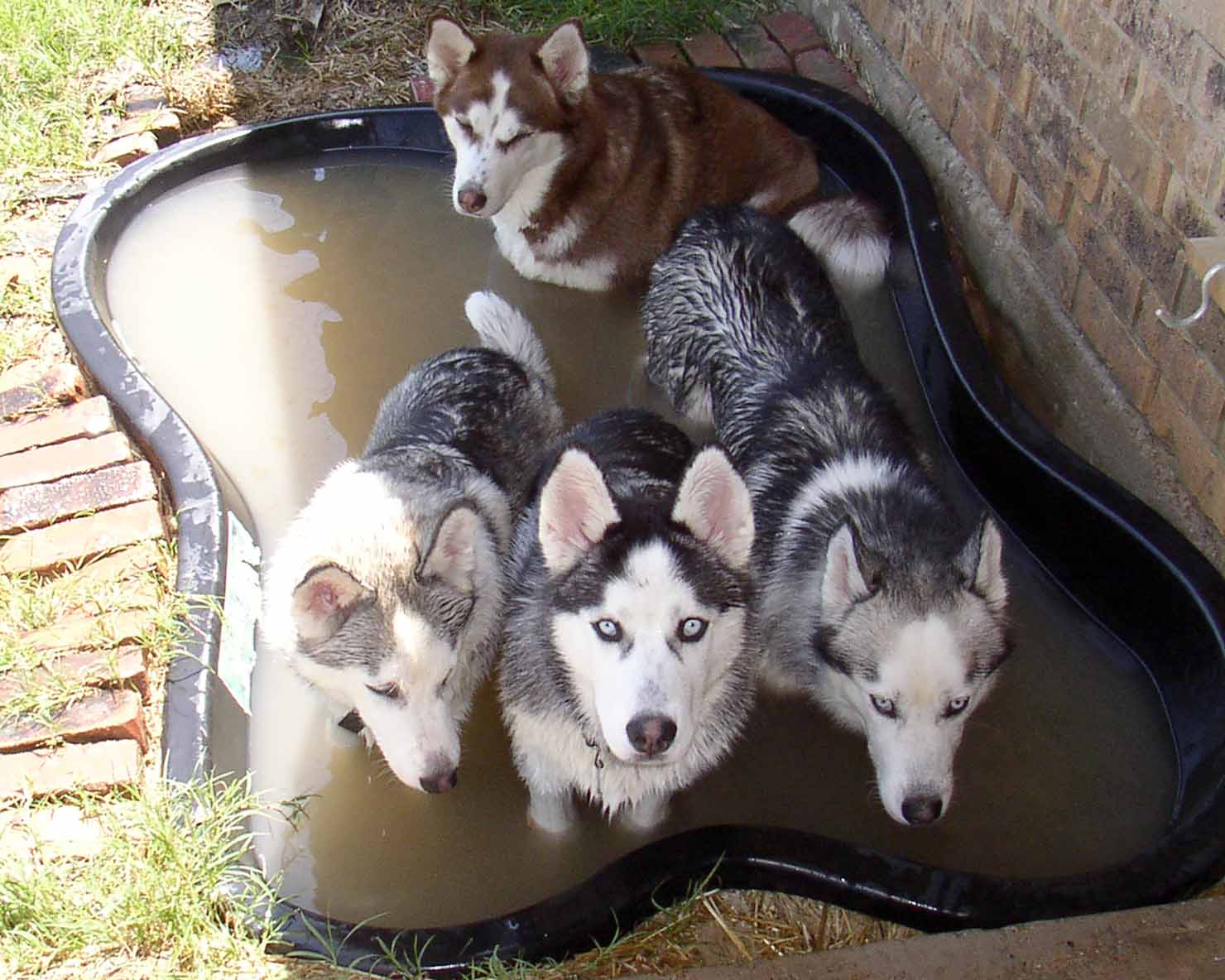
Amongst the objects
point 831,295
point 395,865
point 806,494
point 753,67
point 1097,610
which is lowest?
point 395,865

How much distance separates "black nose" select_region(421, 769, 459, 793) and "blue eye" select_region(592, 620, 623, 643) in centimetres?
59

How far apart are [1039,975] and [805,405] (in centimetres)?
186

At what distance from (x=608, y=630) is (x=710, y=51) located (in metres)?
4.11

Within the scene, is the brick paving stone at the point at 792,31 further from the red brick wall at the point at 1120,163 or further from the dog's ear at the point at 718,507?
the dog's ear at the point at 718,507

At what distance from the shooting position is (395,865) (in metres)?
3.05

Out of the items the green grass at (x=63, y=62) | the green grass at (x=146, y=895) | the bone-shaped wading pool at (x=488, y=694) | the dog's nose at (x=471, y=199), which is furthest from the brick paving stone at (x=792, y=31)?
the green grass at (x=146, y=895)

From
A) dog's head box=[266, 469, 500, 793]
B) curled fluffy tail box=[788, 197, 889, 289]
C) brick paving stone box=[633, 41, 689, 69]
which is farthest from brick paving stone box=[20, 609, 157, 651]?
brick paving stone box=[633, 41, 689, 69]

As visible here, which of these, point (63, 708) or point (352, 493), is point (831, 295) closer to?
point (352, 493)

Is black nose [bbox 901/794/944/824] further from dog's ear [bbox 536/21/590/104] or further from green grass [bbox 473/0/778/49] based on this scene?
green grass [bbox 473/0/778/49]

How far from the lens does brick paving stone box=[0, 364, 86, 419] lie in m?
3.91

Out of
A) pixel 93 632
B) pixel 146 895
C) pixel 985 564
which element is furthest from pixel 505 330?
pixel 146 895

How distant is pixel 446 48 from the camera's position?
4219 millimetres

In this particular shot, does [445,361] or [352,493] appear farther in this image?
[445,361]

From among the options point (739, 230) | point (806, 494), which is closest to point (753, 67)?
point (739, 230)
